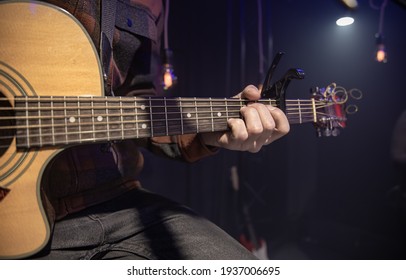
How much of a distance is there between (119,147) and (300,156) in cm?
96

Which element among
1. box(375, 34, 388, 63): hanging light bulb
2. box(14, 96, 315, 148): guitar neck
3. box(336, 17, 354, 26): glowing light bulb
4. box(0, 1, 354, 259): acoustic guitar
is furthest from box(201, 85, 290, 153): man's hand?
box(375, 34, 388, 63): hanging light bulb

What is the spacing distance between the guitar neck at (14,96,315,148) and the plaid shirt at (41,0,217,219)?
0.06 m

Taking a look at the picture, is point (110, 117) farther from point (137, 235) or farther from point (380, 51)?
point (380, 51)

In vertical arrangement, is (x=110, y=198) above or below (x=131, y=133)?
below

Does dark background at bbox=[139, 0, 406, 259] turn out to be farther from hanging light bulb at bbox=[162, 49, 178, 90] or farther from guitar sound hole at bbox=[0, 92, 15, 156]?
guitar sound hole at bbox=[0, 92, 15, 156]

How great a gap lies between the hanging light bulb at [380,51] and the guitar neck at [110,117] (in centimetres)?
95

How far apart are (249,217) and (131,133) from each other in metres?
1.09

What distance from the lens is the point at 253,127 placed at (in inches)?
24.2

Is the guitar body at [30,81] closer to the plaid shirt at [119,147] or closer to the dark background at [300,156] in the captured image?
the plaid shirt at [119,147]

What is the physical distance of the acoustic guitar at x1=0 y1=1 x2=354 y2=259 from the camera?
0.47 metres

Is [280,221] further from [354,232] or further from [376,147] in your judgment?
[376,147]

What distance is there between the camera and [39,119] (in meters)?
0.48

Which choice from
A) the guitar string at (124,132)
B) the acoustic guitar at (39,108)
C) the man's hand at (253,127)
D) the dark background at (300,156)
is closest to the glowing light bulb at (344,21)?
the dark background at (300,156)
